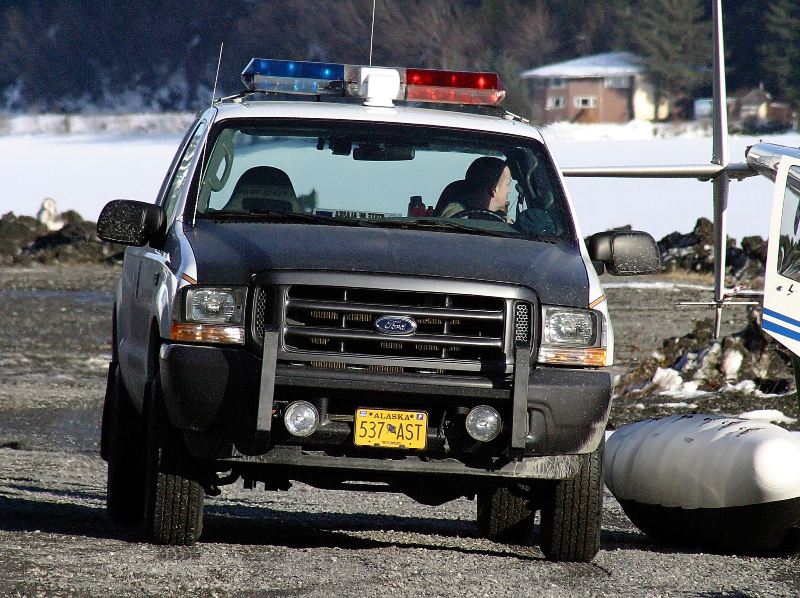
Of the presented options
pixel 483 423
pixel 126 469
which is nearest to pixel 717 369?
pixel 126 469

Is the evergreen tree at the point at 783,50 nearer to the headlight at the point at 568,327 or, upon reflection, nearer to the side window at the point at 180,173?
the side window at the point at 180,173

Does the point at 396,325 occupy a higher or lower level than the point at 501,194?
lower

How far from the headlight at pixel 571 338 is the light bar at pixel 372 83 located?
1949 mm

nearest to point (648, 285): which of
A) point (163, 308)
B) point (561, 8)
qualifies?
point (163, 308)

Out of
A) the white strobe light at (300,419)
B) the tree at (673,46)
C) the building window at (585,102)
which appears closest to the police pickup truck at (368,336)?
the white strobe light at (300,419)

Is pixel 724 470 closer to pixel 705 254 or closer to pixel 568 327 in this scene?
pixel 568 327

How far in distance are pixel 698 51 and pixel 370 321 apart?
48.7m

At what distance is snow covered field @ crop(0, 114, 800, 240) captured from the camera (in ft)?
158

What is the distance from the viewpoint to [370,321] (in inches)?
270

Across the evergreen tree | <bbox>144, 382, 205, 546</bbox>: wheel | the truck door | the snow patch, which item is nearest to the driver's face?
<bbox>144, 382, 205, 546</bbox>: wheel

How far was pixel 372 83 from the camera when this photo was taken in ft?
28.2

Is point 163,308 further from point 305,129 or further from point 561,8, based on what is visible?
point 561,8

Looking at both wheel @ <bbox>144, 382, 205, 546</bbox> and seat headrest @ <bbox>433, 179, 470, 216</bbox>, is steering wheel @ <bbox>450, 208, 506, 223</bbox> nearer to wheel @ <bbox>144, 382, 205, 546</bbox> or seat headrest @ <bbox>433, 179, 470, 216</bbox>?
seat headrest @ <bbox>433, 179, 470, 216</bbox>

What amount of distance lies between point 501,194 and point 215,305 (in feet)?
5.63
